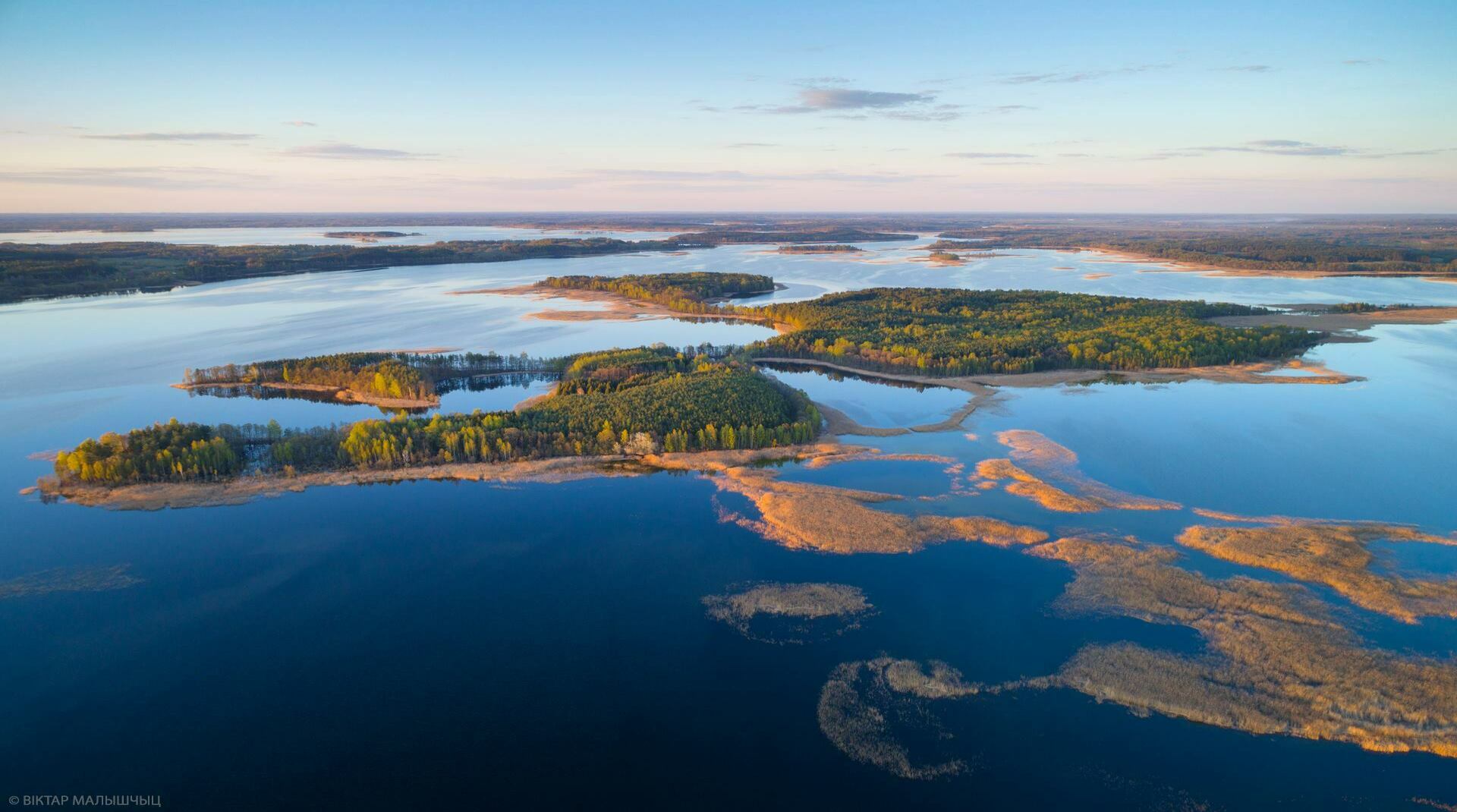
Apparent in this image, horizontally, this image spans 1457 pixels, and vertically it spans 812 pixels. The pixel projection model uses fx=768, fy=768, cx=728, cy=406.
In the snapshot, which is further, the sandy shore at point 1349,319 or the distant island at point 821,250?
the distant island at point 821,250

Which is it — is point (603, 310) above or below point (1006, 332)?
above

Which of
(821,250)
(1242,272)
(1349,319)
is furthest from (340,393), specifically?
(821,250)

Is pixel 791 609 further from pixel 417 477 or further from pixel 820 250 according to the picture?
pixel 820 250

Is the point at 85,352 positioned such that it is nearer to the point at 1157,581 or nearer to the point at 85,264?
the point at 85,264

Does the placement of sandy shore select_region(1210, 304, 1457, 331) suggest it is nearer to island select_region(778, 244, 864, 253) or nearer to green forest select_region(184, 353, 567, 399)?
green forest select_region(184, 353, 567, 399)

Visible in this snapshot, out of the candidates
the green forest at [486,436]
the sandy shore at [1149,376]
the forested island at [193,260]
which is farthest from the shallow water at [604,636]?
the forested island at [193,260]

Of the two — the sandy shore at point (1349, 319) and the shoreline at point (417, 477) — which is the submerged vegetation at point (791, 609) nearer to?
the shoreline at point (417, 477)
